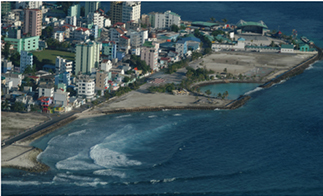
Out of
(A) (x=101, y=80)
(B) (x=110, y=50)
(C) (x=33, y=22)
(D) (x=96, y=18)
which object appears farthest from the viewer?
(D) (x=96, y=18)

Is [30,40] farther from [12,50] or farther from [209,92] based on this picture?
[209,92]


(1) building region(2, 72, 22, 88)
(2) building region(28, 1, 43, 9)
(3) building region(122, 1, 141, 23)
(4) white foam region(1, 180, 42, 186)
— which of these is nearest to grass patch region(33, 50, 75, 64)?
(1) building region(2, 72, 22, 88)

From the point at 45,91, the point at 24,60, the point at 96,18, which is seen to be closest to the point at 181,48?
the point at 96,18

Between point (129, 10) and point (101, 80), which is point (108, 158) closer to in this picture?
point (101, 80)

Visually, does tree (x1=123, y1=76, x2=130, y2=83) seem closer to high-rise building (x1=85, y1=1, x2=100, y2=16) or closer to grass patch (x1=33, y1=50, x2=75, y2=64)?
grass patch (x1=33, y1=50, x2=75, y2=64)

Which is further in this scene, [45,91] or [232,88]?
[232,88]

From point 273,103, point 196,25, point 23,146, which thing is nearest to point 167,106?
point 273,103
